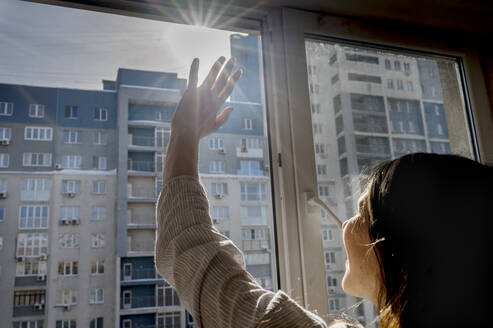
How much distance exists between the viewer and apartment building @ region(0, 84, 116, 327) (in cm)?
92

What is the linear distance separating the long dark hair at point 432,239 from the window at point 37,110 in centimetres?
81

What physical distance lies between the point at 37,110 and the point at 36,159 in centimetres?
12

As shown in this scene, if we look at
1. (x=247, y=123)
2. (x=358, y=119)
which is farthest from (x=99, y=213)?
(x=358, y=119)

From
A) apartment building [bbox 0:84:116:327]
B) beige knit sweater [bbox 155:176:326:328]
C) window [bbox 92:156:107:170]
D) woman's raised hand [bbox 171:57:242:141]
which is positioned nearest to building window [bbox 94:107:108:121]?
apartment building [bbox 0:84:116:327]

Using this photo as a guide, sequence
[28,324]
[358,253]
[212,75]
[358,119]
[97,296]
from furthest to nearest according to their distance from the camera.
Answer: [358,119], [97,296], [28,324], [212,75], [358,253]

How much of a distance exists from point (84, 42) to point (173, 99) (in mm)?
268

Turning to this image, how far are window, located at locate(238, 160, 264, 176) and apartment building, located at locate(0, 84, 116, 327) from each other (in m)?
0.33

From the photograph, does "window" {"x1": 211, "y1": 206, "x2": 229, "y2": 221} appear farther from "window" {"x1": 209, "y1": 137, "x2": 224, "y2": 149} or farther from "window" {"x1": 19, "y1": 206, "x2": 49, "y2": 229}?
"window" {"x1": 19, "y1": 206, "x2": 49, "y2": 229}

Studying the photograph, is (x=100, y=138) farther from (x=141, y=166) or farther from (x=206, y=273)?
(x=206, y=273)

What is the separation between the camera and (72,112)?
1021mm

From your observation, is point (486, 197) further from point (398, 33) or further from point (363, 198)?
point (398, 33)

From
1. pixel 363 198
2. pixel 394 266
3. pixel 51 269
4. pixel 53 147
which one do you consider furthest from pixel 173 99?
pixel 394 266

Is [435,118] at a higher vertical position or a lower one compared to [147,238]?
higher

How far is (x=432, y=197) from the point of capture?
48 cm
